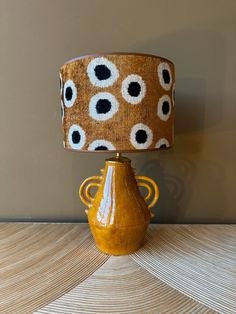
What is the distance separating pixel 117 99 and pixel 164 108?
12cm

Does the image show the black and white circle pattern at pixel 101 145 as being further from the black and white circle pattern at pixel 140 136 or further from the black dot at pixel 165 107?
the black dot at pixel 165 107

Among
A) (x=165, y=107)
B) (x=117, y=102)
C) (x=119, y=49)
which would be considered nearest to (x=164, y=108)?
(x=165, y=107)

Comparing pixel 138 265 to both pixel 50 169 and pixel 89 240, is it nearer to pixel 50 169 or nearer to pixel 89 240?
pixel 89 240

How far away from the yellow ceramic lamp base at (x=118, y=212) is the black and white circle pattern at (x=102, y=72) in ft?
0.68

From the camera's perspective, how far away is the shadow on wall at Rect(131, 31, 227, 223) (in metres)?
0.79

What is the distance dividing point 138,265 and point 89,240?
19cm

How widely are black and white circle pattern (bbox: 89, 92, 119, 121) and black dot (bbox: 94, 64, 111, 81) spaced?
0.03 m

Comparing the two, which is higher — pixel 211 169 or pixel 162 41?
pixel 162 41

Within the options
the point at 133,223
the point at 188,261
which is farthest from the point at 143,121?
the point at 188,261

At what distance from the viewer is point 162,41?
79 centimetres

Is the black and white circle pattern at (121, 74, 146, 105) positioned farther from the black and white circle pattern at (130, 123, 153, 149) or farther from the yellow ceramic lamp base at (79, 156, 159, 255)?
the yellow ceramic lamp base at (79, 156, 159, 255)

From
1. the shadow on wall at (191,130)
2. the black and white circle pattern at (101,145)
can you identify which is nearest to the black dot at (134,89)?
the black and white circle pattern at (101,145)

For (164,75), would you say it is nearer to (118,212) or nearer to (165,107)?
(165,107)

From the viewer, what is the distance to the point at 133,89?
0.50 meters
